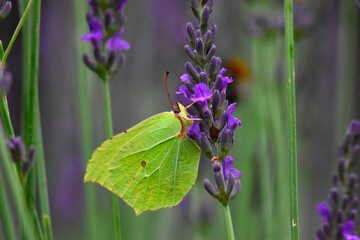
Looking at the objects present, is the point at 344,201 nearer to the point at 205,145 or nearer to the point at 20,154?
the point at 205,145

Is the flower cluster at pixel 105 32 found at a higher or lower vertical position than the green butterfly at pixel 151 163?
higher

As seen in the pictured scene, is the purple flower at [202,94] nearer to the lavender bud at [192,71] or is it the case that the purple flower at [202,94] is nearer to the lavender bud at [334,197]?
the lavender bud at [192,71]

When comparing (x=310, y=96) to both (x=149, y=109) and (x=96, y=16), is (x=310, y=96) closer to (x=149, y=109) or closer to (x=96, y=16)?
(x=149, y=109)

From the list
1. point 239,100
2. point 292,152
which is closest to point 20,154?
point 292,152

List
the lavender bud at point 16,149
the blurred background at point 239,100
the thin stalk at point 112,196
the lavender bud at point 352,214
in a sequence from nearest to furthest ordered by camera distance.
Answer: the lavender bud at point 16,149 < the lavender bud at point 352,214 < the thin stalk at point 112,196 < the blurred background at point 239,100

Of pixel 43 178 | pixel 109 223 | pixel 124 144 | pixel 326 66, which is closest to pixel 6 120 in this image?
pixel 43 178

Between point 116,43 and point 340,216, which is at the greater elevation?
point 116,43

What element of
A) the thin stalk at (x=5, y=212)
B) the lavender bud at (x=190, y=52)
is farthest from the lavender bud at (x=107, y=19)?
the thin stalk at (x=5, y=212)
